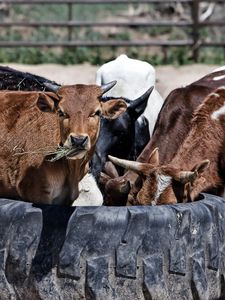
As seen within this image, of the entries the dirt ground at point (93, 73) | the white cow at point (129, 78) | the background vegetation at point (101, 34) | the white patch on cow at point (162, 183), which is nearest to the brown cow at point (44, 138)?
the white patch on cow at point (162, 183)

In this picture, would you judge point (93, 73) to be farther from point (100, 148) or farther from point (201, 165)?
point (201, 165)

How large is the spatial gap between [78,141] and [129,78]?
152 inches

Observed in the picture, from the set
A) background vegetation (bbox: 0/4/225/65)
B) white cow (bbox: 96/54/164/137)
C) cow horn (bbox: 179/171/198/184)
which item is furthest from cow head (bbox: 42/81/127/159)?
background vegetation (bbox: 0/4/225/65)

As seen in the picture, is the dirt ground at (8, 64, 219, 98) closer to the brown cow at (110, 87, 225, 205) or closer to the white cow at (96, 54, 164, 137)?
the white cow at (96, 54, 164, 137)

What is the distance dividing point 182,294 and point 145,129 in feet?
10.4

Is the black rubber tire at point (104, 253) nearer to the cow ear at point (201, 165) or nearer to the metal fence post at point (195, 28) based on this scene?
the cow ear at point (201, 165)

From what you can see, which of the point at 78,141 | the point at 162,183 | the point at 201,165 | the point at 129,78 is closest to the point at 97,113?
the point at 78,141

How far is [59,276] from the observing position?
468 centimetres

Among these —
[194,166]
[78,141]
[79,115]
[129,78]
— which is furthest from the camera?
[129,78]

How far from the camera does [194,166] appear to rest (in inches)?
228

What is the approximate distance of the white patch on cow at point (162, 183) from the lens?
539 cm

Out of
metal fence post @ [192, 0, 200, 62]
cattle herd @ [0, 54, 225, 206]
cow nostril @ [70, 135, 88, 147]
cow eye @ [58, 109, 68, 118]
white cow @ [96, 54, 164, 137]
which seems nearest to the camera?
cow nostril @ [70, 135, 88, 147]

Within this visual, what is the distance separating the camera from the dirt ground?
12875 mm

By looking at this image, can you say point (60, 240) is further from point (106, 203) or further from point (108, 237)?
point (106, 203)
